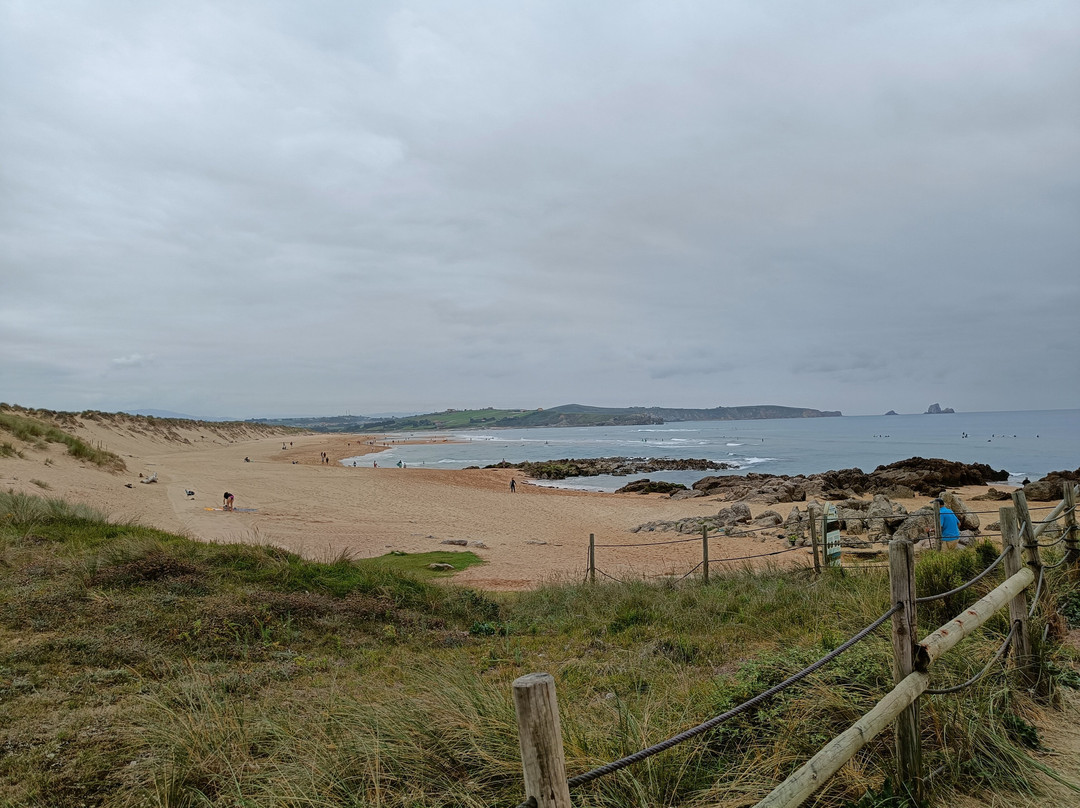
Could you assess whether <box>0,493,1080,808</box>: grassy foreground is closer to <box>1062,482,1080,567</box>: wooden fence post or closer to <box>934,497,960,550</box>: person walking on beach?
<box>1062,482,1080,567</box>: wooden fence post

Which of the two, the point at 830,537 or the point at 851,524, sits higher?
the point at 830,537

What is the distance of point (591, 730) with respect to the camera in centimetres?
350

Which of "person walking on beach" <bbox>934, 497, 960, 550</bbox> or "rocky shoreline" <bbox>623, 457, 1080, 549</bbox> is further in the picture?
"rocky shoreline" <bbox>623, 457, 1080, 549</bbox>

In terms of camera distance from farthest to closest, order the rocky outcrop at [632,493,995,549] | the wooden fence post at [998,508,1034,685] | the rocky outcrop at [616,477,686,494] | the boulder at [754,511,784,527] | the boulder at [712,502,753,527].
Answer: the rocky outcrop at [616,477,686,494] → the boulder at [712,502,753,527] → the boulder at [754,511,784,527] → the rocky outcrop at [632,493,995,549] → the wooden fence post at [998,508,1034,685]

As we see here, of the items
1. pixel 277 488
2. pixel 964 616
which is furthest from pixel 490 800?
pixel 277 488

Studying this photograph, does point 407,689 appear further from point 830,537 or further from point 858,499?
point 858,499

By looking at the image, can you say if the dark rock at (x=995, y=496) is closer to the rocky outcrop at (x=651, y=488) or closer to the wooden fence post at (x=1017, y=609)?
the rocky outcrop at (x=651, y=488)

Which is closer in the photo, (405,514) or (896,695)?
(896,695)

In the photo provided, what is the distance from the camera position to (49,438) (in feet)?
88.6

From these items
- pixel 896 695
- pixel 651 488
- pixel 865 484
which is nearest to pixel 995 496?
pixel 865 484

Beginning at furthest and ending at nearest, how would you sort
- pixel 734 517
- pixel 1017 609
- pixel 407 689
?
pixel 734 517
pixel 407 689
pixel 1017 609

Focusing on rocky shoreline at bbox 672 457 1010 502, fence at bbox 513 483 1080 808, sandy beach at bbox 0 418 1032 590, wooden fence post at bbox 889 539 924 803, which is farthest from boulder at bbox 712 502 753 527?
wooden fence post at bbox 889 539 924 803

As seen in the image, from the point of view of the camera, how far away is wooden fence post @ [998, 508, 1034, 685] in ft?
14.0

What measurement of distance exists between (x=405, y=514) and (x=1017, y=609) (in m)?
24.8
